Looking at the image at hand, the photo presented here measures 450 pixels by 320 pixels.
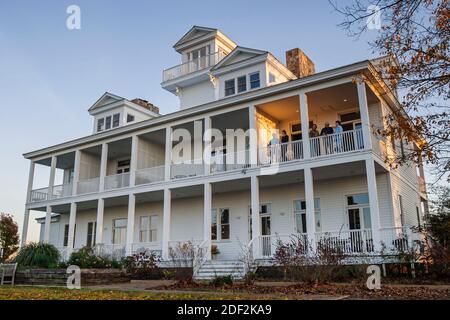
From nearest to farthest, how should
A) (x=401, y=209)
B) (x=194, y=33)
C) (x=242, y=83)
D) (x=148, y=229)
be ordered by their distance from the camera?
(x=401, y=209)
(x=242, y=83)
(x=148, y=229)
(x=194, y=33)

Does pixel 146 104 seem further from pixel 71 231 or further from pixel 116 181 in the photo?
pixel 71 231

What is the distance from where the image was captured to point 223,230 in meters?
20.0

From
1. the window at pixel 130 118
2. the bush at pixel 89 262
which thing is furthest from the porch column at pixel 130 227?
the window at pixel 130 118

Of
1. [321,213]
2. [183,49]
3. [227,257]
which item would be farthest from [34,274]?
[183,49]

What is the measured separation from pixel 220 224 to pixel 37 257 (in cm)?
844

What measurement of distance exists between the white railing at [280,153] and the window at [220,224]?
13.8 feet

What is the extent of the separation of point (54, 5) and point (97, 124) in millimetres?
18001

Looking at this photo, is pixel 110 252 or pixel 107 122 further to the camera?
pixel 107 122

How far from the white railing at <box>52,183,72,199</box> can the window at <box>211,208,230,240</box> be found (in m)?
9.75

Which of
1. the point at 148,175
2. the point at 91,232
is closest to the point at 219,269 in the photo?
the point at 148,175

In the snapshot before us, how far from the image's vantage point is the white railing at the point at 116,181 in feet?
72.6

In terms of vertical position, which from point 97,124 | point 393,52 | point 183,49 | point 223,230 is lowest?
point 223,230

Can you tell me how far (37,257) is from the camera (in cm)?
1709

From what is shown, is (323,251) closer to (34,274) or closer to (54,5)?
(54,5)
